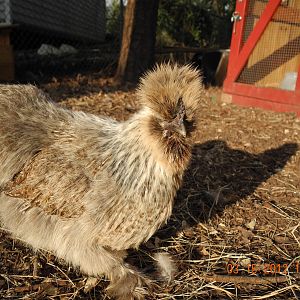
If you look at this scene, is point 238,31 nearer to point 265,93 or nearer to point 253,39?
point 253,39

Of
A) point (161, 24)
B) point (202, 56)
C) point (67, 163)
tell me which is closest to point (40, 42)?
point (202, 56)

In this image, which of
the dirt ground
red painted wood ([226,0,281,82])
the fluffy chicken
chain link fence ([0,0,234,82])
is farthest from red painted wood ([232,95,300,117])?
the fluffy chicken

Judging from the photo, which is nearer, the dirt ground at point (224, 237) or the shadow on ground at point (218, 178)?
the dirt ground at point (224, 237)

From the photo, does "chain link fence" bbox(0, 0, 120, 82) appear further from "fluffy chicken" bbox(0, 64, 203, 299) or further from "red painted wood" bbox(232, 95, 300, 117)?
"fluffy chicken" bbox(0, 64, 203, 299)

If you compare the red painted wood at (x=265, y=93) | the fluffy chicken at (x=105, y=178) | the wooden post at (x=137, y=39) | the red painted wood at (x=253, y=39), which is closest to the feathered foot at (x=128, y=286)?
the fluffy chicken at (x=105, y=178)

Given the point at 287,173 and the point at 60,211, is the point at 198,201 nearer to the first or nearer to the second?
the point at 287,173

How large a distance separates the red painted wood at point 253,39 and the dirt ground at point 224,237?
1.99 metres

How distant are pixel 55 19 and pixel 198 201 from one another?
29.0ft

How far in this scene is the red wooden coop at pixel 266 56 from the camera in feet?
20.4

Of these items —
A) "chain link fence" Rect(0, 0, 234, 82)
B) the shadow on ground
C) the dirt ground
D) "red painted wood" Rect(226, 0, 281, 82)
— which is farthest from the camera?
"chain link fence" Rect(0, 0, 234, 82)

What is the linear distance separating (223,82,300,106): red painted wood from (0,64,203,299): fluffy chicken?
4.58 meters

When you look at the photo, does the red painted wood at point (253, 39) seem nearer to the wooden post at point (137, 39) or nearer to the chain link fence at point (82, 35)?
the chain link fence at point (82, 35)

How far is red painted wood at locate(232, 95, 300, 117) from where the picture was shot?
20.7 ft

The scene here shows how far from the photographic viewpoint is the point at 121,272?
2.48m
